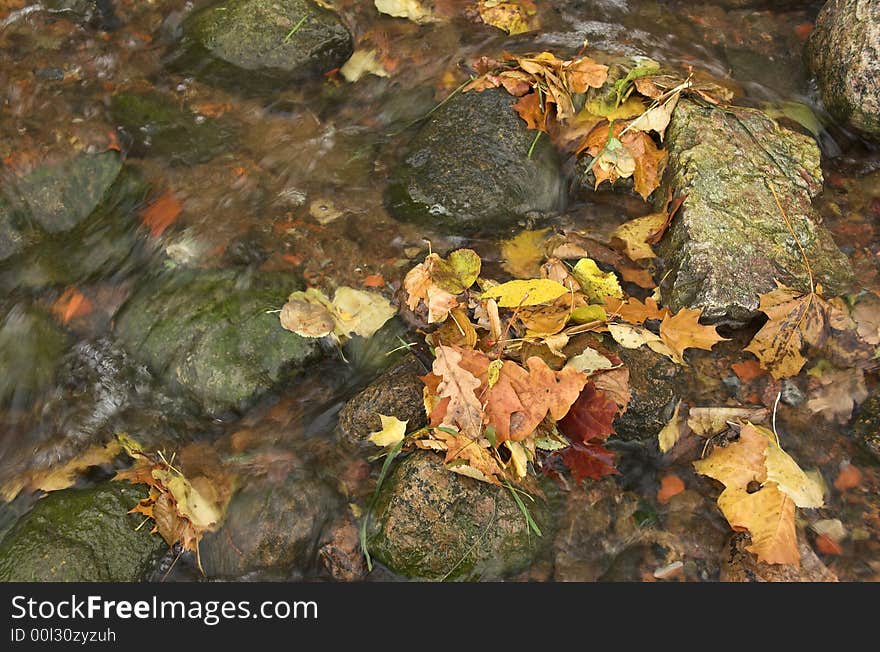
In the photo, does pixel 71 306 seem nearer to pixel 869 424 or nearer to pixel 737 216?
pixel 737 216

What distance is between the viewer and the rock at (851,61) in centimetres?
344

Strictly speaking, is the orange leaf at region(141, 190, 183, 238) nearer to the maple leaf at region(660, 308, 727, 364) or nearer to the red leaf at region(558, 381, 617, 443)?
the red leaf at region(558, 381, 617, 443)

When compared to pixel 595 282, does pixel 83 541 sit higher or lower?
lower

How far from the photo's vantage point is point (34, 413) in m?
3.12

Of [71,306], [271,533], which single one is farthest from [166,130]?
[271,533]

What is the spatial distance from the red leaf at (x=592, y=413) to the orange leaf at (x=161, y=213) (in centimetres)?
226

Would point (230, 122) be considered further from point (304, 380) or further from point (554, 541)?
point (554, 541)

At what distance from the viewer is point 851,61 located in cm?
354

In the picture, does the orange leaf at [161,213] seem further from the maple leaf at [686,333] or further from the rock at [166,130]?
the maple leaf at [686,333]

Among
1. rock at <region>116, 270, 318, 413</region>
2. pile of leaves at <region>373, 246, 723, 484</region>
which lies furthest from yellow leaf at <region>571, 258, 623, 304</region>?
rock at <region>116, 270, 318, 413</region>

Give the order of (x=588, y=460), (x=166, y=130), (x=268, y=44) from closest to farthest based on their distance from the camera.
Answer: (x=588, y=460) < (x=166, y=130) < (x=268, y=44)

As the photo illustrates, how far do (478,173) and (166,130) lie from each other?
185 cm

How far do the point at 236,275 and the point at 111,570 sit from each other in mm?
1362

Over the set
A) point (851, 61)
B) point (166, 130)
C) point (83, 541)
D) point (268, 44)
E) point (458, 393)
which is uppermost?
→ point (851, 61)
